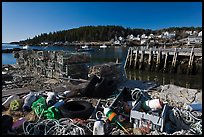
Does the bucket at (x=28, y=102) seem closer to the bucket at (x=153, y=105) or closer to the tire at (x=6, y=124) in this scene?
the tire at (x=6, y=124)

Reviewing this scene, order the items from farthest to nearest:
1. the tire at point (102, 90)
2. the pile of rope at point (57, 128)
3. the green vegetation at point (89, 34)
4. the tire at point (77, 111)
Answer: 1. the green vegetation at point (89, 34)
2. the tire at point (102, 90)
3. the tire at point (77, 111)
4. the pile of rope at point (57, 128)

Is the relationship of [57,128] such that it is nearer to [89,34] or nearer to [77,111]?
[77,111]

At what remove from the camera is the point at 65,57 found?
11.9 meters

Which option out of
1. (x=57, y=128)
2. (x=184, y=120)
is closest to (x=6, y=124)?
(x=57, y=128)

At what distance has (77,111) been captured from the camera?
6.26 metres

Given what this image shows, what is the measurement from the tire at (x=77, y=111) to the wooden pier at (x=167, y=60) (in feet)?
56.6

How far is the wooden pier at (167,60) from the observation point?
21.0 metres

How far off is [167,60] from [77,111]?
62.9 ft

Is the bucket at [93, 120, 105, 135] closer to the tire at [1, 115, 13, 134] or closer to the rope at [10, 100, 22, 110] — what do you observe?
the tire at [1, 115, 13, 134]

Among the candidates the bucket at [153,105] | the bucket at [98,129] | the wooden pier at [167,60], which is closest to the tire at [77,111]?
the bucket at [98,129]

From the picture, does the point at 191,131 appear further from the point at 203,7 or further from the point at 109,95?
the point at 109,95

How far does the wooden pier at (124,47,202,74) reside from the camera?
21.0 m

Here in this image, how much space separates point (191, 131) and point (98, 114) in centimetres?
282

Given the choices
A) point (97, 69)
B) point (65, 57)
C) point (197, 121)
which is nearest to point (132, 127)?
point (197, 121)
